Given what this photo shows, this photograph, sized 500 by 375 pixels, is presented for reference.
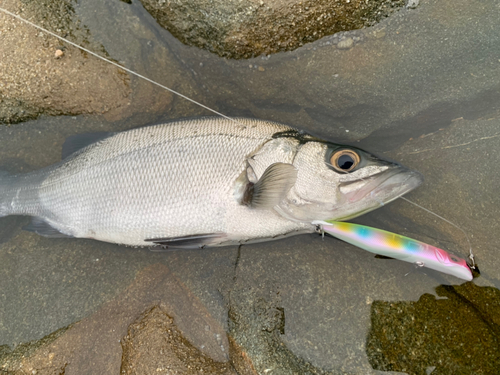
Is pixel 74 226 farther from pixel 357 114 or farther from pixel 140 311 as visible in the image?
pixel 357 114

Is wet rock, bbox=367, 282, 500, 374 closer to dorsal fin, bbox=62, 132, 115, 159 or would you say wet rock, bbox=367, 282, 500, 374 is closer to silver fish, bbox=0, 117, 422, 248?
silver fish, bbox=0, 117, 422, 248

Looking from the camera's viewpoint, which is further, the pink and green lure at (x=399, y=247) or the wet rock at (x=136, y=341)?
the wet rock at (x=136, y=341)

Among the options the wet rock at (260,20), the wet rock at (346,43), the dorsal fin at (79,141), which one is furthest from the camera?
the dorsal fin at (79,141)

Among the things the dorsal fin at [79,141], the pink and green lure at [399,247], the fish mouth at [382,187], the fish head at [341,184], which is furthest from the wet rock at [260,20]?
the pink and green lure at [399,247]

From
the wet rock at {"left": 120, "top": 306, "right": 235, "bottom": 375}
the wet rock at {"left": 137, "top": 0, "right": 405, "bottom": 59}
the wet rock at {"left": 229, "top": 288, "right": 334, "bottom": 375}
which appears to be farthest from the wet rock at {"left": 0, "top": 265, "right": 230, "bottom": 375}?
the wet rock at {"left": 137, "top": 0, "right": 405, "bottom": 59}

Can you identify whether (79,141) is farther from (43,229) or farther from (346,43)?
(346,43)

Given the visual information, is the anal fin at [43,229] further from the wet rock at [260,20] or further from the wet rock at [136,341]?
the wet rock at [260,20]
